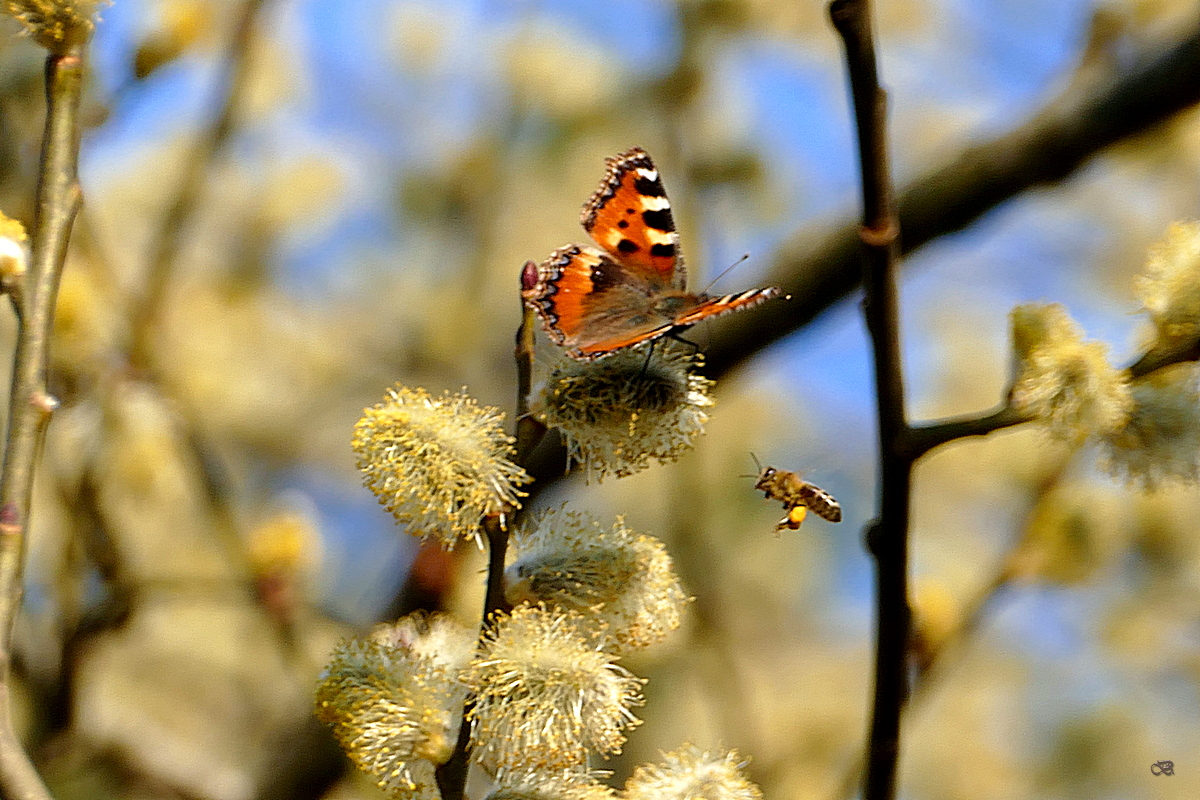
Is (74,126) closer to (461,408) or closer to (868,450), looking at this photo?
(461,408)

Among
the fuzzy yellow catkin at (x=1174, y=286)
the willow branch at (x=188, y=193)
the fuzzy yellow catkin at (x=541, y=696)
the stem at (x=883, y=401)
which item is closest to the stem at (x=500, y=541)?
the fuzzy yellow catkin at (x=541, y=696)

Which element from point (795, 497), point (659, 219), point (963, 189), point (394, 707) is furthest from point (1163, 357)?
point (963, 189)

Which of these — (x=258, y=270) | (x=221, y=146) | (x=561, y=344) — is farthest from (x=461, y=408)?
(x=258, y=270)

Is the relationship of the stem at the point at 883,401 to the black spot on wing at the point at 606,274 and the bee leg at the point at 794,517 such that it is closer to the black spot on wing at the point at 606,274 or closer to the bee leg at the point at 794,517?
the bee leg at the point at 794,517

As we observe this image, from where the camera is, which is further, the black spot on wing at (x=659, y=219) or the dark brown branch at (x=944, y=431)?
the black spot on wing at (x=659, y=219)

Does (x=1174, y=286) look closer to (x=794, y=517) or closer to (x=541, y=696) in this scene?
(x=794, y=517)
